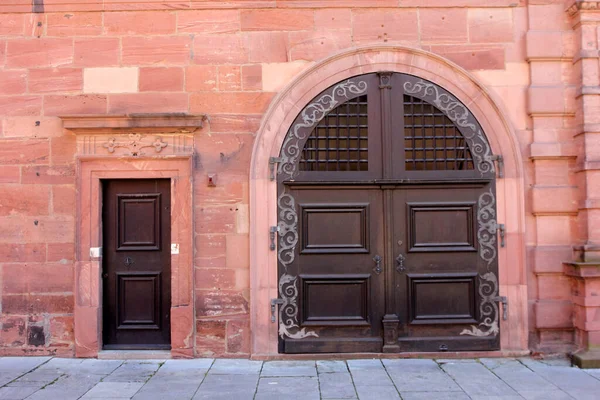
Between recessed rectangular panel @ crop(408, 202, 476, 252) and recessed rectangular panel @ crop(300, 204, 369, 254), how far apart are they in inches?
26.2

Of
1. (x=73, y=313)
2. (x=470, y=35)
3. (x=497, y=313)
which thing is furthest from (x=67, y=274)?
(x=470, y=35)

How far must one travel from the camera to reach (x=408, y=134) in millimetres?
6715

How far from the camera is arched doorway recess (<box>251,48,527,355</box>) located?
6.58 m

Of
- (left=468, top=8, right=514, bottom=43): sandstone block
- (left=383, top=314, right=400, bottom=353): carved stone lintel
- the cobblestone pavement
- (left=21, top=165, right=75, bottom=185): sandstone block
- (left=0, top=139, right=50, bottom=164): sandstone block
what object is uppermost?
(left=468, top=8, right=514, bottom=43): sandstone block

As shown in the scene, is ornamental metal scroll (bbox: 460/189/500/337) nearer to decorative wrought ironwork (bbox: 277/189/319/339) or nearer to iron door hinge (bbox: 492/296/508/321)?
iron door hinge (bbox: 492/296/508/321)

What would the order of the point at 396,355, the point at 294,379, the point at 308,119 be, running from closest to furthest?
the point at 294,379 → the point at 396,355 → the point at 308,119

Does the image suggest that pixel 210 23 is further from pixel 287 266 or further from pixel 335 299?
pixel 335 299

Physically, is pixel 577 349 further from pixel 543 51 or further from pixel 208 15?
pixel 208 15

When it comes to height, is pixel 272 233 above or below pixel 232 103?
below

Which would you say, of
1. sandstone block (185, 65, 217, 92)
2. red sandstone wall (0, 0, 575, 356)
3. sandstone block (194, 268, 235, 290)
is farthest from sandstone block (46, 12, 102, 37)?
sandstone block (194, 268, 235, 290)

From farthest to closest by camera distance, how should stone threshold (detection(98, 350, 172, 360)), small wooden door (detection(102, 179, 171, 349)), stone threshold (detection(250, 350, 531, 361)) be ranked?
small wooden door (detection(102, 179, 171, 349)) → stone threshold (detection(98, 350, 172, 360)) → stone threshold (detection(250, 350, 531, 361))

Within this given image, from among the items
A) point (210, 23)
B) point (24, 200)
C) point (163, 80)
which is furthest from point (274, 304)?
point (210, 23)

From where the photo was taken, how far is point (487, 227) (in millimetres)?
6648

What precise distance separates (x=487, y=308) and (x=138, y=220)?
4.75 meters
